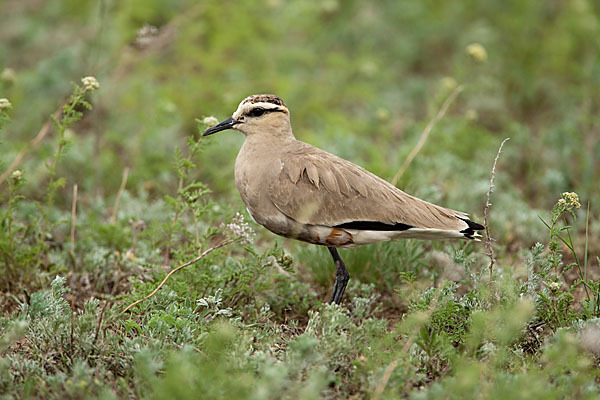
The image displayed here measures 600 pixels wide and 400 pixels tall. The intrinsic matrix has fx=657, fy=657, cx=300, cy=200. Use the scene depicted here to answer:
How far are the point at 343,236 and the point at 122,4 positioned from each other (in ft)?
18.5

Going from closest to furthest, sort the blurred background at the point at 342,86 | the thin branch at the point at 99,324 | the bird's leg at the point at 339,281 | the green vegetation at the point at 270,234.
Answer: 1. the green vegetation at the point at 270,234
2. the thin branch at the point at 99,324
3. the bird's leg at the point at 339,281
4. the blurred background at the point at 342,86

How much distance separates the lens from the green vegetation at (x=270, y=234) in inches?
138

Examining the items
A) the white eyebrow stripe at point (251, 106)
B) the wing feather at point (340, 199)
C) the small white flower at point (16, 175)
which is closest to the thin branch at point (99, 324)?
the small white flower at point (16, 175)

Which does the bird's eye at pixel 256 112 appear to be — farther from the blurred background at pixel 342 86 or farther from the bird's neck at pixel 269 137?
the blurred background at pixel 342 86

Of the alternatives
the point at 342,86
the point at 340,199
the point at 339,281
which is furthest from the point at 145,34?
the point at 342,86

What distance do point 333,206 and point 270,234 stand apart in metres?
1.39

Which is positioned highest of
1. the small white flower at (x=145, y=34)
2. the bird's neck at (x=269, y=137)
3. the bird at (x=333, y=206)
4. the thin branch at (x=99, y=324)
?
the small white flower at (x=145, y=34)

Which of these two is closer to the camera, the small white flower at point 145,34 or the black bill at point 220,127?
the black bill at point 220,127

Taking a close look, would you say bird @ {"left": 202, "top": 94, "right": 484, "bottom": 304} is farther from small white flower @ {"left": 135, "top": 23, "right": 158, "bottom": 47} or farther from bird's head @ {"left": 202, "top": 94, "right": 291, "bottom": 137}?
small white flower @ {"left": 135, "top": 23, "right": 158, "bottom": 47}

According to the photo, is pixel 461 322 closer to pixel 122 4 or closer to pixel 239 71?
pixel 239 71

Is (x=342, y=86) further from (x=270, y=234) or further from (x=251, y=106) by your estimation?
(x=251, y=106)

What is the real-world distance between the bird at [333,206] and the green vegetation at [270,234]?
0.22 meters

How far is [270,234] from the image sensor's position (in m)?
5.66

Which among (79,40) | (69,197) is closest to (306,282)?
(69,197)
